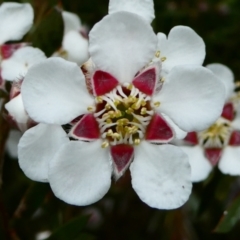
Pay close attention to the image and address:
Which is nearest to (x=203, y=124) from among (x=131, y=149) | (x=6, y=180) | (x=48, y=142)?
(x=131, y=149)

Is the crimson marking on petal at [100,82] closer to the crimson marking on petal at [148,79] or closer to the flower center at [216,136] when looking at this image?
the crimson marking on petal at [148,79]

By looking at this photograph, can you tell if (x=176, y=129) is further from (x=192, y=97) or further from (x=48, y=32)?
(x=48, y=32)

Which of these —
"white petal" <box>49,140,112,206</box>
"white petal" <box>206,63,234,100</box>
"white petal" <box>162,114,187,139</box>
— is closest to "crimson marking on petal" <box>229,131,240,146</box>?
"white petal" <box>206,63,234,100</box>

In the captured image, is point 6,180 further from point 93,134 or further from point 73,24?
point 93,134

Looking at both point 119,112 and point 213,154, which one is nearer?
point 119,112

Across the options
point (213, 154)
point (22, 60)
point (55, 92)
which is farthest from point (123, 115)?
point (213, 154)

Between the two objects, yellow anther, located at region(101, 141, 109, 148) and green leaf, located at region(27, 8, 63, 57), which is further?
green leaf, located at region(27, 8, 63, 57)

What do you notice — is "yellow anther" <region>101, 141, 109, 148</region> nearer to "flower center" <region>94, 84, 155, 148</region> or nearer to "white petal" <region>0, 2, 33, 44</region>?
"flower center" <region>94, 84, 155, 148</region>

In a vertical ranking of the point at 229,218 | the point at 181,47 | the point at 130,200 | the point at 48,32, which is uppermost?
the point at 181,47
